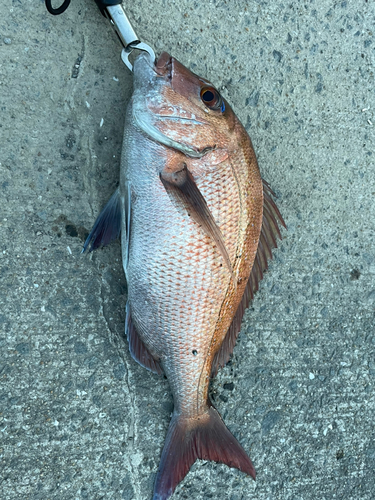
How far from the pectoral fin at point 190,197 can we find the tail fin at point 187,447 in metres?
0.82

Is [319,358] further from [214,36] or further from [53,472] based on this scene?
[214,36]

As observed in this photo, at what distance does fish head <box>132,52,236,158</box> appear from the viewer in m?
1.55

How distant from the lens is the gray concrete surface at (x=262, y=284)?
1.75 metres

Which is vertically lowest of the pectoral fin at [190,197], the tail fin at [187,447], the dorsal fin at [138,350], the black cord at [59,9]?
the tail fin at [187,447]

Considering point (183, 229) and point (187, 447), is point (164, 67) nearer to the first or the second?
point (183, 229)

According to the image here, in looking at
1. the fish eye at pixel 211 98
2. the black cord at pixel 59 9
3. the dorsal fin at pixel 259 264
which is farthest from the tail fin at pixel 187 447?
the black cord at pixel 59 9

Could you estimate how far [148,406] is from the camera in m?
1.88

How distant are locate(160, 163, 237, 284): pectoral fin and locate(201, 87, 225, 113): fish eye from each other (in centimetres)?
28

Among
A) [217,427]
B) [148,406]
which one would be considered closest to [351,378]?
[217,427]

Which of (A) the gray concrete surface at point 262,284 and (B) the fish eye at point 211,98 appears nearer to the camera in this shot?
(B) the fish eye at point 211,98

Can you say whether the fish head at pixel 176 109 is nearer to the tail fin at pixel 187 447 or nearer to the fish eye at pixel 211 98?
the fish eye at pixel 211 98

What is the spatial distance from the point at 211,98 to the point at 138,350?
3.60 feet

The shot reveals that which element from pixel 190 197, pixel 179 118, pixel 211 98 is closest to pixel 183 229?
pixel 190 197

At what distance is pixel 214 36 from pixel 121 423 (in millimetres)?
1904
